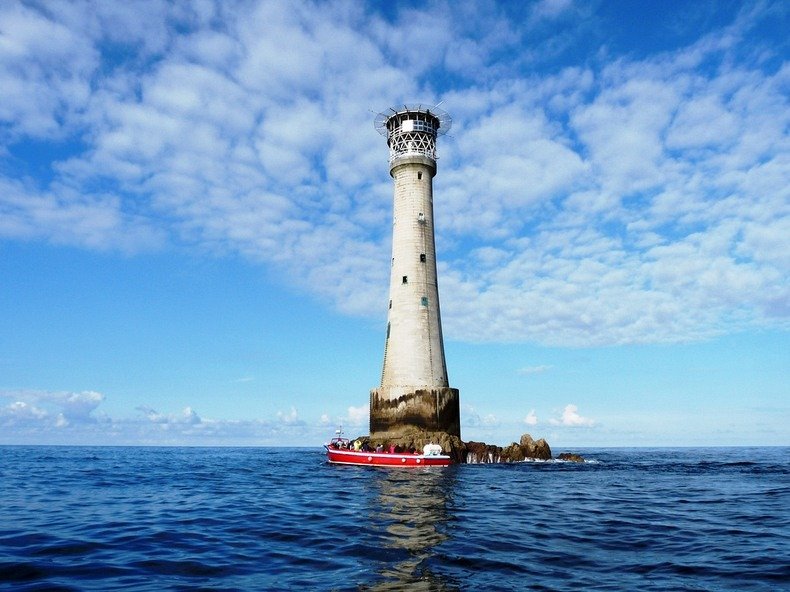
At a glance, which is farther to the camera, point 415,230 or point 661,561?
point 415,230

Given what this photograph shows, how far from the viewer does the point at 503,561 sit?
12.9 metres

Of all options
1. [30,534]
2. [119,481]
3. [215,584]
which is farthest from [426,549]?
[119,481]

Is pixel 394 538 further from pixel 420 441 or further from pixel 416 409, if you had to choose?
pixel 416 409

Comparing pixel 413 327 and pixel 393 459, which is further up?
pixel 413 327

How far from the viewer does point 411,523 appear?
1812cm

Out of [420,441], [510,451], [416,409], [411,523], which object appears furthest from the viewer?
[510,451]

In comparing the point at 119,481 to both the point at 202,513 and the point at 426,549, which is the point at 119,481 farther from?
the point at 426,549

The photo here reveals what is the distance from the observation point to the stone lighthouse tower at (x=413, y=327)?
4984 cm

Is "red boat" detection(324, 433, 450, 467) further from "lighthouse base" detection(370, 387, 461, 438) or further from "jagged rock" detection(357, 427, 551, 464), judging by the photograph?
"lighthouse base" detection(370, 387, 461, 438)

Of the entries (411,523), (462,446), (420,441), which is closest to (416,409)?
(420,441)

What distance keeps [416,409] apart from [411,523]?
31.6 metres

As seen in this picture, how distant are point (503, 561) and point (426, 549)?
2099 mm

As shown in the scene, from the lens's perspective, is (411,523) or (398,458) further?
(398,458)

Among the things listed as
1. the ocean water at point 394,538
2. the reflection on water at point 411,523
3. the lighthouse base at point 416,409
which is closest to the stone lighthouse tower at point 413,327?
the lighthouse base at point 416,409
